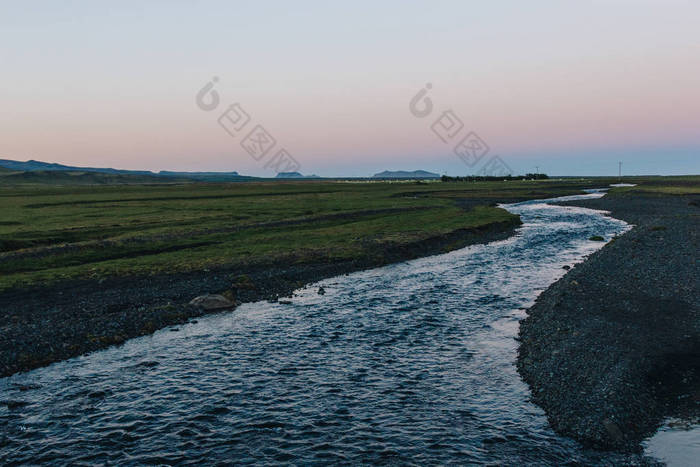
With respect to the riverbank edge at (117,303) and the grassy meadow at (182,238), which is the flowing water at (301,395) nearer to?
the riverbank edge at (117,303)

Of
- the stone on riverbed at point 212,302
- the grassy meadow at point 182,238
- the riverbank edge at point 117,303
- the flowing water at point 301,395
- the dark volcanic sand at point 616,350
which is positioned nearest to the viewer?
the flowing water at point 301,395

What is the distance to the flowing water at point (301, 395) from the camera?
1534 cm

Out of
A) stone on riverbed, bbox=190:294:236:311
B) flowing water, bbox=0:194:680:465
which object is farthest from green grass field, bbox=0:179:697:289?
flowing water, bbox=0:194:680:465

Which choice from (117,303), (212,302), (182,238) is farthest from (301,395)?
(182,238)

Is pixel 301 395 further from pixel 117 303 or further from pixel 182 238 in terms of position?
pixel 182 238

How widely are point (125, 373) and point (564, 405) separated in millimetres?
19628

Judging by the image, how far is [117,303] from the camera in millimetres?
31203

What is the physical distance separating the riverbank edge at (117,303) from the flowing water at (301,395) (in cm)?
133

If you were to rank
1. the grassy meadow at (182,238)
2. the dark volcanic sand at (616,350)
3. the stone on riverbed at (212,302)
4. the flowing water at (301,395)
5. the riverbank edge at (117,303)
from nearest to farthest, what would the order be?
1. the flowing water at (301,395)
2. the dark volcanic sand at (616,350)
3. the riverbank edge at (117,303)
4. the stone on riverbed at (212,302)
5. the grassy meadow at (182,238)

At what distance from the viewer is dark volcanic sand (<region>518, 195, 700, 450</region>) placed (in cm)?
1648

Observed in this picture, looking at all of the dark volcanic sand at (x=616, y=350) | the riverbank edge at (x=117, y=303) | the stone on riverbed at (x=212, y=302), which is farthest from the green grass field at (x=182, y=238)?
the dark volcanic sand at (x=616, y=350)

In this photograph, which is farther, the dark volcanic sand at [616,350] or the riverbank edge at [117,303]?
the riverbank edge at [117,303]

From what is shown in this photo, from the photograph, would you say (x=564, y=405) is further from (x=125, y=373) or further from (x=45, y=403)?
(x=45, y=403)

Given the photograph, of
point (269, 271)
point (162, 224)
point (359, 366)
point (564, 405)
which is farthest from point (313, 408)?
point (162, 224)
